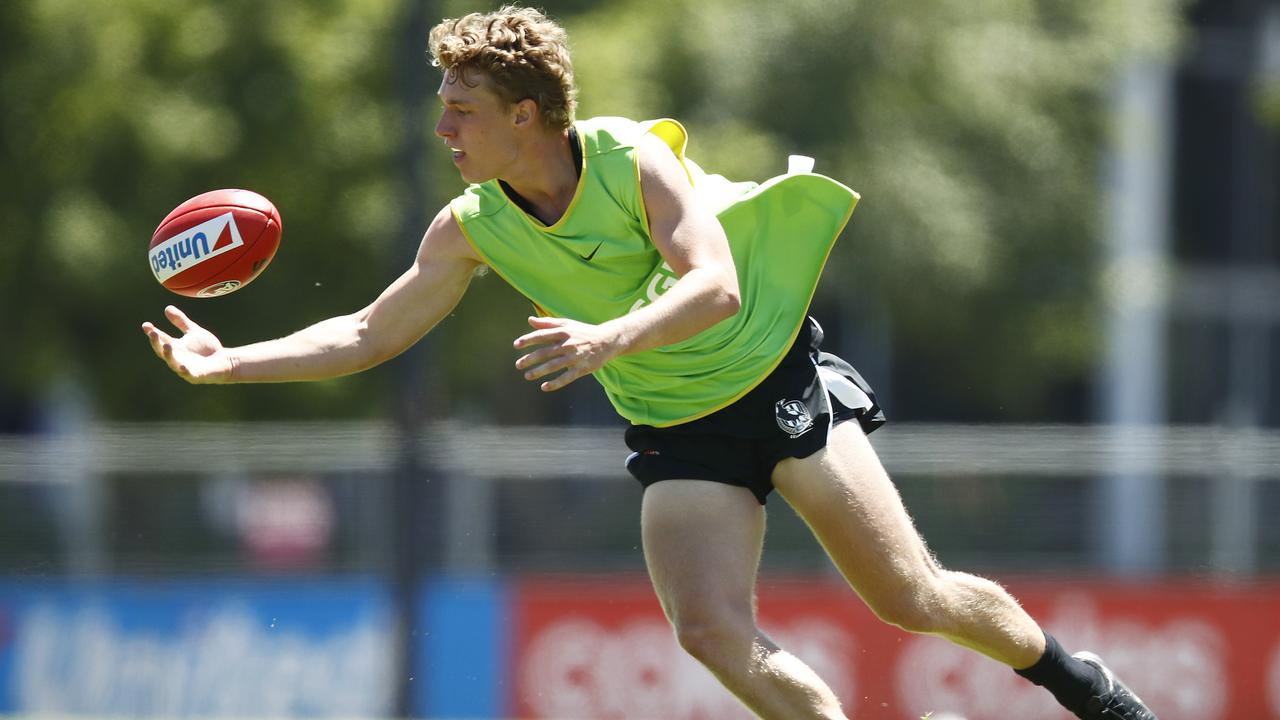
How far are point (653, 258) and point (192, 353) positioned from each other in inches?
48.2

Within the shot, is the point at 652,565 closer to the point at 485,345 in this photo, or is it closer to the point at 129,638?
the point at 129,638

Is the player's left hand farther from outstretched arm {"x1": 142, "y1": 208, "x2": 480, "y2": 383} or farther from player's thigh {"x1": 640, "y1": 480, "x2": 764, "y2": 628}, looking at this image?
outstretched arm {"x1": 142, "y1": 208, "x2": 480, "y2": 383}

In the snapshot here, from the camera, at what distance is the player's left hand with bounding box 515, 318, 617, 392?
3.92 metres

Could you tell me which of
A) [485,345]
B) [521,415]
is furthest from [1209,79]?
[485,345]

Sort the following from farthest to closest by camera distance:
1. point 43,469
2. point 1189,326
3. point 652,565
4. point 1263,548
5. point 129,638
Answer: point 1189,326 → point 1263,548 → point 43,469 → point 129,638 → point 652,565

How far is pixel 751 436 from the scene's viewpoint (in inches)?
187

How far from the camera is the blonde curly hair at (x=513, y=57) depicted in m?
4.55

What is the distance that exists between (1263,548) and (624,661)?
403cm

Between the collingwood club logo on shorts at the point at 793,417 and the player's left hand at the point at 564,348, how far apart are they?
84 centimetres

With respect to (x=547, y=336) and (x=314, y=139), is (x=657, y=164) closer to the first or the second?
(x=547, y=336)

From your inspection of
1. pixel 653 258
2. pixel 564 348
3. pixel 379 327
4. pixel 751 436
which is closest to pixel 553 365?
pixel 564 348

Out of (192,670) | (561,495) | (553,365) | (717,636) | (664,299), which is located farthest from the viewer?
(561,495)

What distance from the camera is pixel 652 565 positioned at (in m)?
4.67

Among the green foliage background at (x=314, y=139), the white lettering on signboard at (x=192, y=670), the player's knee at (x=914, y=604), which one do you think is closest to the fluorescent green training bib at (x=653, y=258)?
the player's knee at (x=914, y=604)
